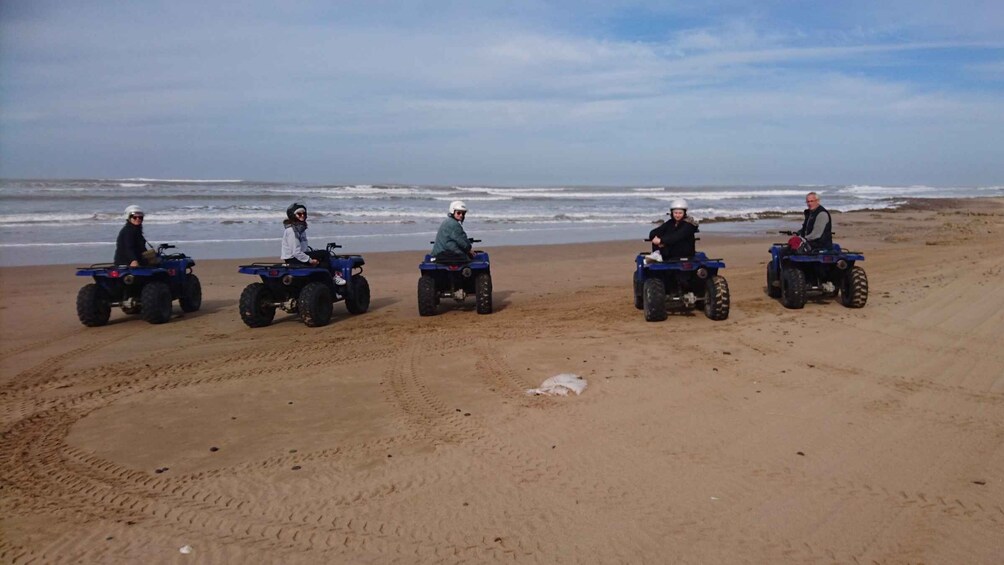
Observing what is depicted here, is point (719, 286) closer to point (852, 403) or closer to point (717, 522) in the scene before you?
point (852, 403)

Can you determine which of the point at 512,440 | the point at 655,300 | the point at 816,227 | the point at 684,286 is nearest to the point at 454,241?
the point at 655,300

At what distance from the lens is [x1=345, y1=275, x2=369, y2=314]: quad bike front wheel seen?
10008 millimetres

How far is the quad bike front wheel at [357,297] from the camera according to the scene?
10008 mm

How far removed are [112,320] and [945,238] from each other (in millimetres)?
20590

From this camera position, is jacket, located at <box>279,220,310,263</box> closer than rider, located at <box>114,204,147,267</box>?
Yes

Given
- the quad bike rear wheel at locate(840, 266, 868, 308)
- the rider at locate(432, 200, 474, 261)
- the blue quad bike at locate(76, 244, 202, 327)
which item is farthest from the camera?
the rider at locate(432, 200, 474, 261)

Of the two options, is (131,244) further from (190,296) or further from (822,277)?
(822,277)

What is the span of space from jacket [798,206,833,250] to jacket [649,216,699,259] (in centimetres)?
189

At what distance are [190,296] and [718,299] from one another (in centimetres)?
716

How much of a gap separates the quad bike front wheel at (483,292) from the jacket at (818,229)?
14.2 ft

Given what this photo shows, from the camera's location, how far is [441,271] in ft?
32.4

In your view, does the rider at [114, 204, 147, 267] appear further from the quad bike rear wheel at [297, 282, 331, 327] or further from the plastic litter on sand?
the plastic litter on sand

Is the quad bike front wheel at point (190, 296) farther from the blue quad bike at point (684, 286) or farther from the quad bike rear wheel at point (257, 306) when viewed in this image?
the blue quad bike at point (684, 286)

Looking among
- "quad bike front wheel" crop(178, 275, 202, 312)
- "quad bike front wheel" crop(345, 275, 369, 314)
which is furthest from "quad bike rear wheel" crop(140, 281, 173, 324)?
"quad bike front wheel" crop(345, 275, 369, 314)
